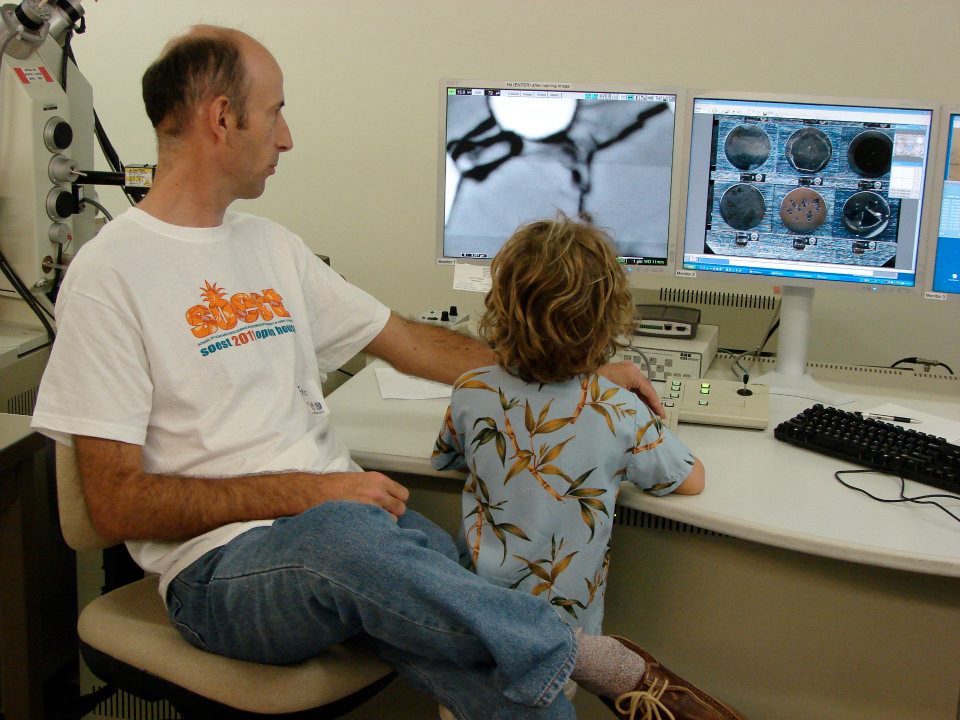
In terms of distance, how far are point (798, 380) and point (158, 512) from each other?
51.1 inches

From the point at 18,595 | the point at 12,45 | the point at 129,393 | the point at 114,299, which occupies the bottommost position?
the point at 18,595

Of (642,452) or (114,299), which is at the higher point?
(114,299)

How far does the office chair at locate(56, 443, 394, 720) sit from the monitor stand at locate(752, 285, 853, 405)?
105 centimetres

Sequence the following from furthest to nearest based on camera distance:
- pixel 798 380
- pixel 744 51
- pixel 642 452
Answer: pixel 744 51 → pixel 798 380 → pixel 642 452

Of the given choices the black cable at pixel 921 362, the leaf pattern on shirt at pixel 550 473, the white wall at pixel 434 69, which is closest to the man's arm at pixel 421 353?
the leaf pattern on shirt at pixel 550 473

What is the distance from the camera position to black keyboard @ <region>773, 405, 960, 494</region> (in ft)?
4.77

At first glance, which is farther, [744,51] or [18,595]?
[744,51]

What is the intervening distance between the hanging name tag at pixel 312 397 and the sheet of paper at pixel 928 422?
1016 mm

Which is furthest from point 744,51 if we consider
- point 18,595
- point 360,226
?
point 18,595

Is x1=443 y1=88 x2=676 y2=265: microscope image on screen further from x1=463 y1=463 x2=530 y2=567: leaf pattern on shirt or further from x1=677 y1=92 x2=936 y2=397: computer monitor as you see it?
x1=463 y1=463 x2=530 y2=567: leaf pattern on shirt

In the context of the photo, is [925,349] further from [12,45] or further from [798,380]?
[12,45]

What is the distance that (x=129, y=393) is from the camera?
1275 mm

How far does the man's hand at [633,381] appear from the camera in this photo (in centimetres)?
156

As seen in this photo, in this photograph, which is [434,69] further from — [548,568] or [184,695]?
[184,695]
